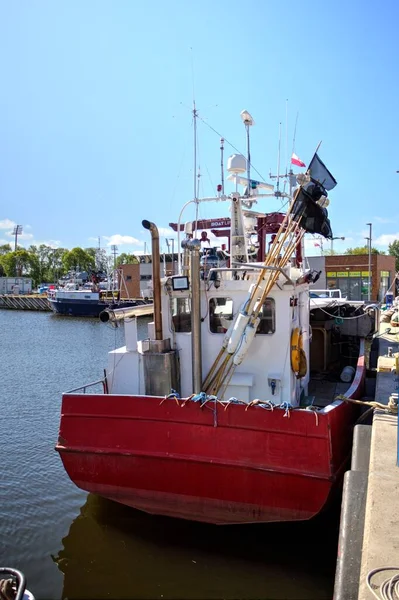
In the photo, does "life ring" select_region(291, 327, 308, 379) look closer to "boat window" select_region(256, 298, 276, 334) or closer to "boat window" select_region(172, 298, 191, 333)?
"boat window" select_region(256, 298, 276, 334)

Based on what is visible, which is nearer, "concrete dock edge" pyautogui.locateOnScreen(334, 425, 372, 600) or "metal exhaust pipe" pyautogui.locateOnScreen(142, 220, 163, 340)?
"concrete dock edge" pyautogui.locateOnScreen(334, 425, 372, 600)

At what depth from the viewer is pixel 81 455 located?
7.20 meters

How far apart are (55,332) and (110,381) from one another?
31633 millimetres

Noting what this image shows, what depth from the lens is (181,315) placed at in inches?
323

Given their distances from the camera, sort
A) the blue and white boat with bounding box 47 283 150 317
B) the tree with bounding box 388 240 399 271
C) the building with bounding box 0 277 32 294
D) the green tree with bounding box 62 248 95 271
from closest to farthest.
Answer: the blue and white boat with bounding box 47 283 150 317 → the building with bounding box 0 277 32 294 → the tree with bounding box 388 240 399 271 → the green tree with bounding box 62 248 95 271

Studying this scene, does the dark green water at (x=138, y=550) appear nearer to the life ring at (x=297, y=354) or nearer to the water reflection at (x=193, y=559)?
the water reflection at (x=193, y=559)

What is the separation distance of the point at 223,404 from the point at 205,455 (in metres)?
0.74

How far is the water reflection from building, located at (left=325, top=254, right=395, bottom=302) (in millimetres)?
39818

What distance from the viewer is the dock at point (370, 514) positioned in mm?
3913

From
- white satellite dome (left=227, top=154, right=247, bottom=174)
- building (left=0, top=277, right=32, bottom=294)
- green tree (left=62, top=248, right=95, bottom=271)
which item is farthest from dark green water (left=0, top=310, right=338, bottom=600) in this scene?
green tree (left=62, top=248, right=95, bottom=271)

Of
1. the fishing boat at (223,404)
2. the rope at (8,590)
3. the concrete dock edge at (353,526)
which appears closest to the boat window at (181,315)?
the fishing boat at (223,404)

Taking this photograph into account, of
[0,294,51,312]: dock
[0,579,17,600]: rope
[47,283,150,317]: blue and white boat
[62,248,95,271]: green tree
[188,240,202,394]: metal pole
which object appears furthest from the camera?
[62,248,95,271]: green tree

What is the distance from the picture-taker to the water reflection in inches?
246

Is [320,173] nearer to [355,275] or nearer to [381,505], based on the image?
[381,505]
